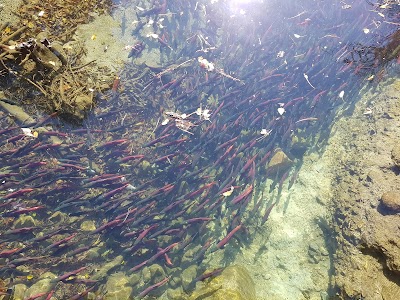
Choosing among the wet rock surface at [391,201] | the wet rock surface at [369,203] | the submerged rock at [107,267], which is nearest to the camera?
the wet rock surface at [369,203]

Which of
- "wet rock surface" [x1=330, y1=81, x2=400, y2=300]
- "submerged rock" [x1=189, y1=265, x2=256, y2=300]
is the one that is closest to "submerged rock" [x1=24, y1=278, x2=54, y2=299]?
"submerged rock" [x1=189, y1=265, x2=256, y2=300]

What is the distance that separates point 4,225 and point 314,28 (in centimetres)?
1092

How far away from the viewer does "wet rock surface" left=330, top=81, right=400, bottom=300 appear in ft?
11.7

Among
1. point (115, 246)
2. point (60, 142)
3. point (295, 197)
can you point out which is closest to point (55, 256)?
point (115, 246)

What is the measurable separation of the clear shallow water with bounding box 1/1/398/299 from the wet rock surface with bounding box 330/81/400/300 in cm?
100

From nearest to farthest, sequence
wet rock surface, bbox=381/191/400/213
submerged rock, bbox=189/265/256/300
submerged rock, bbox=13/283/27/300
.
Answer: wet rock surface, bbox=381/191/400/213
submerged rock, bbox=189/265/256/300
submerged rock, bbox=13/283/27/300

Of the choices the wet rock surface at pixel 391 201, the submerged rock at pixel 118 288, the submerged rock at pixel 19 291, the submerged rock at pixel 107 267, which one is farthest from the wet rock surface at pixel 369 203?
the submerged rock at pixel 19 291

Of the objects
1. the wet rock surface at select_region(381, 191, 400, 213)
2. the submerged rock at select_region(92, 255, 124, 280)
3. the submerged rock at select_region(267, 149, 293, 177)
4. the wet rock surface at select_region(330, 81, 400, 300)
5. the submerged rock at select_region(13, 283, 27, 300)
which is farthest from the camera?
the submerged rock at select_region(267, 149, 293, 177)

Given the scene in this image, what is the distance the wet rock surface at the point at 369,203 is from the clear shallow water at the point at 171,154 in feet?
3.29

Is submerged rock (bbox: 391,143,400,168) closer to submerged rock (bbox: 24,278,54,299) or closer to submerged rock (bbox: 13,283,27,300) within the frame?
submerged rock (bbox: 24,278,54,299)

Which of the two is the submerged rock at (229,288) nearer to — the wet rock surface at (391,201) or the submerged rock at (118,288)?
the submerged rock at (118,288)

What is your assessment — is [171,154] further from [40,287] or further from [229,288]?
[40,287]

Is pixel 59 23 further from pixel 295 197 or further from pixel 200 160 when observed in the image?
pixel 295 197

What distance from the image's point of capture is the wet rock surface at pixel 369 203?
11.7 ft
